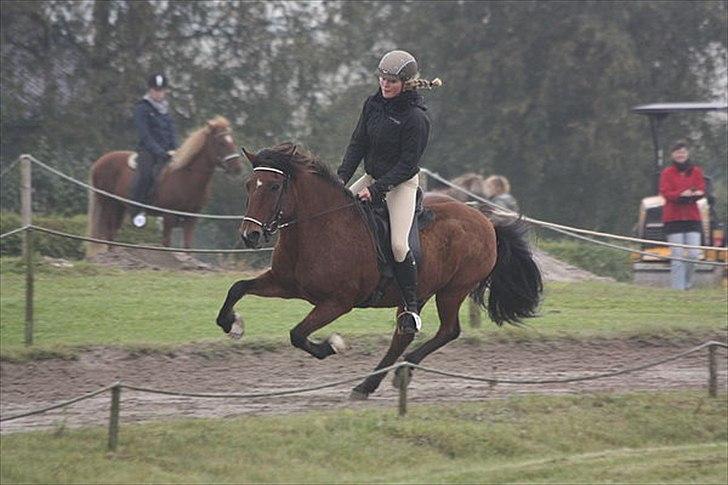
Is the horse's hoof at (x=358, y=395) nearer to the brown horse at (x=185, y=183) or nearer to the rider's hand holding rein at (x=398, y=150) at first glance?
the rider's hand holding rein at (x=398, y=150)

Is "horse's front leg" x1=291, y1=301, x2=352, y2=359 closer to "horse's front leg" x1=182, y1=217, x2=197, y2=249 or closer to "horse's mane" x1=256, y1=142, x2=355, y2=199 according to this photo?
"horse's mane" x1=256, y1=142, x2=355, y2=199

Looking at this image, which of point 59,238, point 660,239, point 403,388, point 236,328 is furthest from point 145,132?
point 403,388

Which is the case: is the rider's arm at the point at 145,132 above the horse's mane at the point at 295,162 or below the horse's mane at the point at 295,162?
above

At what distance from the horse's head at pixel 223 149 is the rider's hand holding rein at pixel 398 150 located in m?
9.96

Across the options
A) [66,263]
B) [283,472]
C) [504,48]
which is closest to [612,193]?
[504,48]

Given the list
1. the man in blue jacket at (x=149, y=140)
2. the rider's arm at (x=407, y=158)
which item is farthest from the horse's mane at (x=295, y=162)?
the man in blue jacket at (x=149, y=140)

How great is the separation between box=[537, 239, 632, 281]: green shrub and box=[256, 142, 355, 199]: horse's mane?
1360cm

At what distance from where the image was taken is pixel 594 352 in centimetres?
1569

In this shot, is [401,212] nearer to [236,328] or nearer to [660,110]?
[236,328]

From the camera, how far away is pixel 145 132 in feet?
74.0

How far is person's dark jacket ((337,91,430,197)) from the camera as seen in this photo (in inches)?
491

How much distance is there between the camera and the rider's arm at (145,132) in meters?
22.5

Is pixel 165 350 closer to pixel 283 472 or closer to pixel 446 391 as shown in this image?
pixel 446 391

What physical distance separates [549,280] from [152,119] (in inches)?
245
